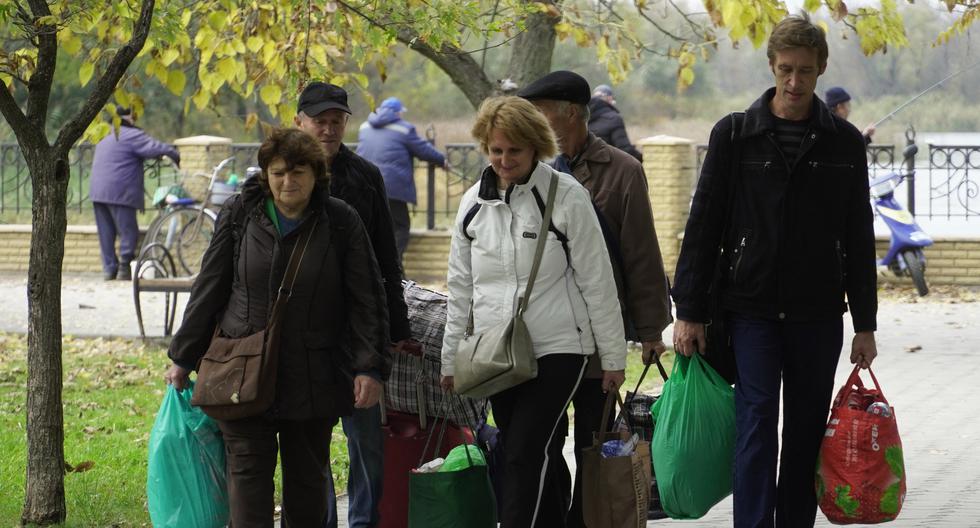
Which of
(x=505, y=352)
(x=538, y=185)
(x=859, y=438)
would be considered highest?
(x=538, y=185)

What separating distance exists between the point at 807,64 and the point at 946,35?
575 cm

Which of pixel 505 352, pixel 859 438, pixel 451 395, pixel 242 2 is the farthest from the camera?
pixel 242 2

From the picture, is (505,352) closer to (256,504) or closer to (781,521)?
(256,504)

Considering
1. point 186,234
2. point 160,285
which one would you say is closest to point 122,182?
point 186,234

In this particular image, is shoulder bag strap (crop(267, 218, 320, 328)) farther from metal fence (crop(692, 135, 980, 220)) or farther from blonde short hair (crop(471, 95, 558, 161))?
metal fence (crop(692, 135, 980, 220))

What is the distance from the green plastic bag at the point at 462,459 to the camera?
5.38 m

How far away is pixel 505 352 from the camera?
191 inches

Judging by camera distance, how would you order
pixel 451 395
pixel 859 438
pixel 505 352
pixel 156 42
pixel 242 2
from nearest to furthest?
1. pixel 505 352
2. pixel 859 438
3. pixel 451 395
4. pixel 156 42
5. pixel 242 2

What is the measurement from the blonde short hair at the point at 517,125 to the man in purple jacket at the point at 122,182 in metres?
13.4

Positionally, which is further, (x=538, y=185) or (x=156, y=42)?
(x=156, y=42)

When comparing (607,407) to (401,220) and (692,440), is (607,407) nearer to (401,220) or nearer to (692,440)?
(692,440)

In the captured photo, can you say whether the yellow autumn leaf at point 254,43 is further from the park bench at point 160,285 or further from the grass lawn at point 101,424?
the park bench at point 160,285

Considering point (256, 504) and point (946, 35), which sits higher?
point (946, 35)

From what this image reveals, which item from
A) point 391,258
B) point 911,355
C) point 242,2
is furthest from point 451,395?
point 911,355
